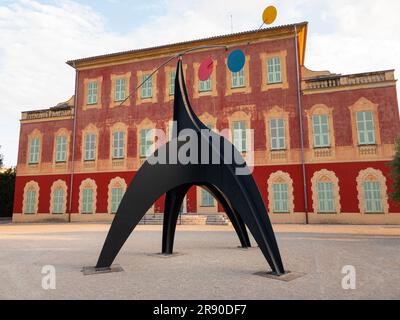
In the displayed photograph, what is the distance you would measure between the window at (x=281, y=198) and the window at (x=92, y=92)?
14288 mm

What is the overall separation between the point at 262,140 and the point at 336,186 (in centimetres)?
481

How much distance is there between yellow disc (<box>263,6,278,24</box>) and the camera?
181 inches

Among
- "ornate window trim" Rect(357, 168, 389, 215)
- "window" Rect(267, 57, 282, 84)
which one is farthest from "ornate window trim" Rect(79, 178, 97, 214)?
"ornate window trim" Rect(357, 168, 389, 215)

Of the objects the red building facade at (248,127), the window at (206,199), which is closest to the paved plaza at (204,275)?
the red building facade at (248,127)

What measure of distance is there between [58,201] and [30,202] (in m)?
2.39

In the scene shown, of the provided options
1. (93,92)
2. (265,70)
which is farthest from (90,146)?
(265,70)

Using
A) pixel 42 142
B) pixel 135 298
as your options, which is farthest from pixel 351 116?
A: pixel 42 142

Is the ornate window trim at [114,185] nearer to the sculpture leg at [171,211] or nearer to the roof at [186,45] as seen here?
the roof at [186,45]

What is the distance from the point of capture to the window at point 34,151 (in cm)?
2278

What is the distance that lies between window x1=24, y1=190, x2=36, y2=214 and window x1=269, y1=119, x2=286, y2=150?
56.4 feet

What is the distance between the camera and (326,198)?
55.1 feet

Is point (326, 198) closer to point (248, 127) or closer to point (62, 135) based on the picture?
point (248, 127)

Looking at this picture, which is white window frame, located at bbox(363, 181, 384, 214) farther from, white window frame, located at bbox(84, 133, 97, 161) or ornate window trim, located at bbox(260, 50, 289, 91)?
white window frame, located at bbox(84, 133, 97, 161)
